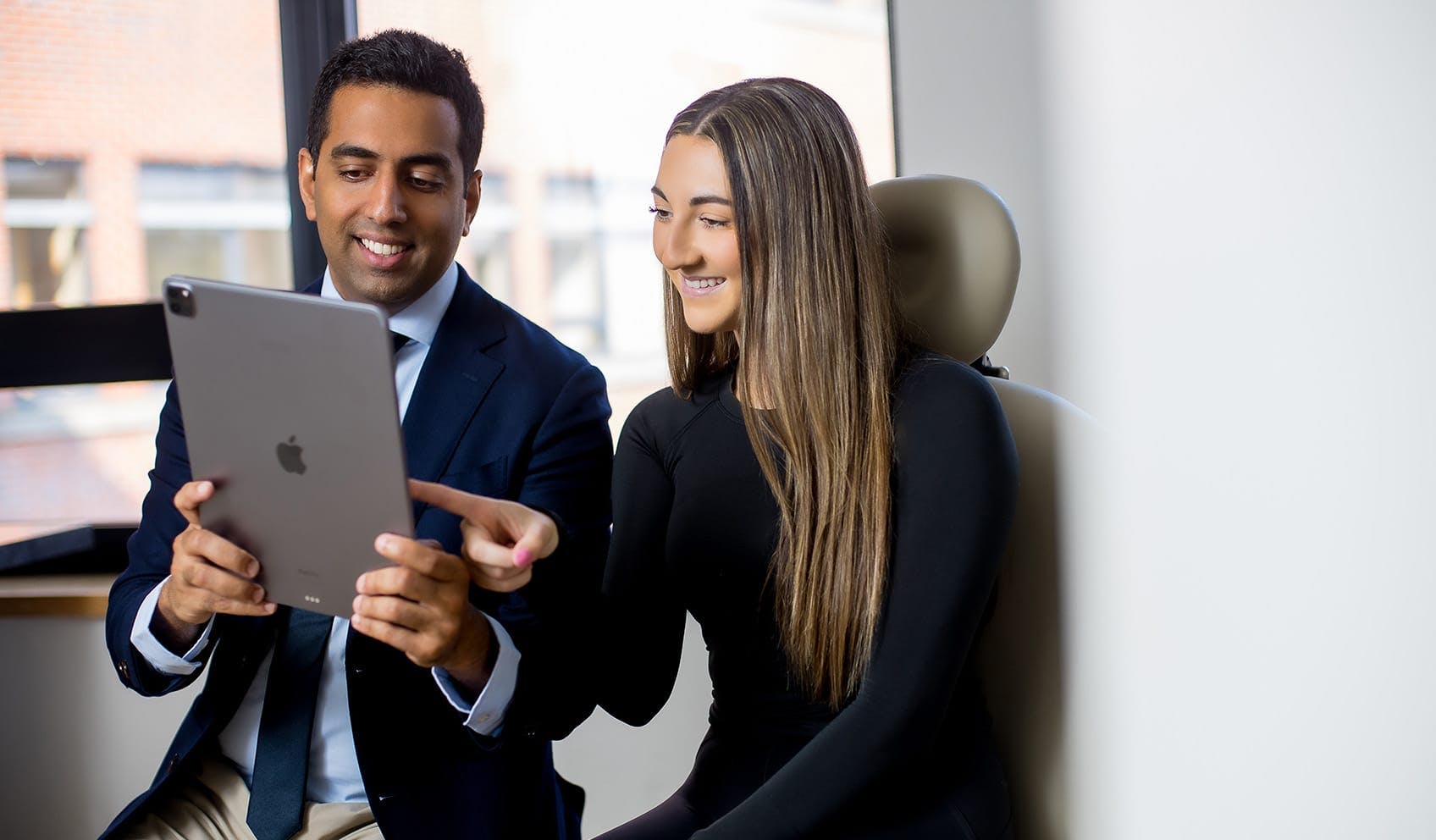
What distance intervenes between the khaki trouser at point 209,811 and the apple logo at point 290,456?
0.51 metres

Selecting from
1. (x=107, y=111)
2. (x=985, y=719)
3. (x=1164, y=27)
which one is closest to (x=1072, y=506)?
(x=1164, y=27)

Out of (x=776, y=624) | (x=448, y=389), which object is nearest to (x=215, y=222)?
(x=448, y=389)

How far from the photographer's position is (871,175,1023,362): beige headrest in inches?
43.3

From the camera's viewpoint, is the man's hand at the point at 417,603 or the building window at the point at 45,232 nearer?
the man's hand at the point at 417,603

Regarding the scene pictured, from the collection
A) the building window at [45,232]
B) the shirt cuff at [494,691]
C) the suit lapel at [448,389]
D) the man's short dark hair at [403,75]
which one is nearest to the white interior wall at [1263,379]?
the shirt cuff at [494,691]

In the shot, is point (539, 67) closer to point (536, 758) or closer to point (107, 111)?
point (107, 111)

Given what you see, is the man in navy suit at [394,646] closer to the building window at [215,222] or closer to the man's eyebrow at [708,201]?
the man's eyebrow at [708,201]

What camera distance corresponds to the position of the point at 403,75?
4.44 feet

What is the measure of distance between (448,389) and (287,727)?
16.6 inches

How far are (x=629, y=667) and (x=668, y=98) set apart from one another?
1.25m

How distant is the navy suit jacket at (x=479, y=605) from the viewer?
1197 millimetres

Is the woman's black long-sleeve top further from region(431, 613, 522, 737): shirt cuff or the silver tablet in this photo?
the silver tablet

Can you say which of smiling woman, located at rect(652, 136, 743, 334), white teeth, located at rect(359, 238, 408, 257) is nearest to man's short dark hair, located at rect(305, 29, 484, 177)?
white teeth, located at rect(359, 238, 408, 257)

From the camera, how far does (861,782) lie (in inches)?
37.3
